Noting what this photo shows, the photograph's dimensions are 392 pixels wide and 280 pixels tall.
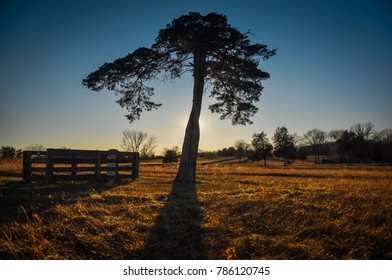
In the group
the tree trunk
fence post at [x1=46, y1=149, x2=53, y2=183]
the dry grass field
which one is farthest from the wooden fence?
the dry grass field

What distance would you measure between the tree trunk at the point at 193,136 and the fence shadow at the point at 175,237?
Result: 7.27 meters

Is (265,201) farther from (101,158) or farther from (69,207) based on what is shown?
(101,158)

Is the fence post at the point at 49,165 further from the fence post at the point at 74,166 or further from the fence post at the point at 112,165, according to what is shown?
the fence post at the point at 112,165

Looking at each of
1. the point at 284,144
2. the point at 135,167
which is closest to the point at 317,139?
the point at 284,144

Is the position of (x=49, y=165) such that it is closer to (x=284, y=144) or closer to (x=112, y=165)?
(x=112, y=165)

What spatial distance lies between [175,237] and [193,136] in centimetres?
903

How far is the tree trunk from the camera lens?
12.4 meters

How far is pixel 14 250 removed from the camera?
10.6ft

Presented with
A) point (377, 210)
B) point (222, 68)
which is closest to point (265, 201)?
point (377, 210)

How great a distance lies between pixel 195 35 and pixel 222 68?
6.45 ft

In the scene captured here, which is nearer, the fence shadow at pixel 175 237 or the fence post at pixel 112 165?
the fence shadow at pixel 175 237

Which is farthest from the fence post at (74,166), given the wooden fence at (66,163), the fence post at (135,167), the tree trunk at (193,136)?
the tree trunk at (193,136)

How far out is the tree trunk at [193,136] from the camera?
1235 cm

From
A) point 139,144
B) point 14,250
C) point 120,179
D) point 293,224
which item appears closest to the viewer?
point 14,250
